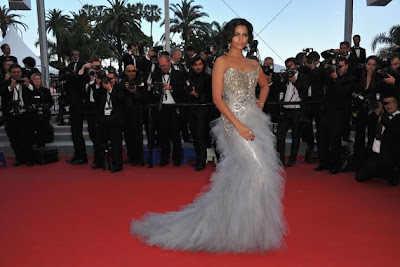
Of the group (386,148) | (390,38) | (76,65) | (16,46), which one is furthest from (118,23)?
(386,148)

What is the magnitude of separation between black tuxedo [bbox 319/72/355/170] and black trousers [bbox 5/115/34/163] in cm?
534

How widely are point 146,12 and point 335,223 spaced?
44.1 m

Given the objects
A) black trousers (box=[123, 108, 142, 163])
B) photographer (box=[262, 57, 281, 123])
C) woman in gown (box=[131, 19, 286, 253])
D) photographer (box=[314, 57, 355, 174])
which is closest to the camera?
woman in gown (box=[131, 19, 286, 253])

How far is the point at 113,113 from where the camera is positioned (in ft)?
20.2

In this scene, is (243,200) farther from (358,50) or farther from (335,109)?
(358,50)

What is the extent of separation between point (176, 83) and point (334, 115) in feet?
8.81

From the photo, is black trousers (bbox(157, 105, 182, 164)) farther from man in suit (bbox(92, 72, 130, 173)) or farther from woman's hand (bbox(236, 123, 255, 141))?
woman's hand (bbox(236, 123, 255, 141))

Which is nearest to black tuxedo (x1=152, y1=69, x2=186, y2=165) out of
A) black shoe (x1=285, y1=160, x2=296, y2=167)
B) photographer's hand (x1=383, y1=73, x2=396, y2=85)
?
black shoe (x1=285, y1=160, x2=296, y2=167)

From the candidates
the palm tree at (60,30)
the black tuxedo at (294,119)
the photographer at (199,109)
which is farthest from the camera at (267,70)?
the palm tree at (60,30)

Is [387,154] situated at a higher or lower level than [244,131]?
lower

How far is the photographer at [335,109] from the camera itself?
5.58m

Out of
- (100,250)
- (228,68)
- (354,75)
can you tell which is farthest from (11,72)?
(354,75)

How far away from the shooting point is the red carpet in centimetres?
282

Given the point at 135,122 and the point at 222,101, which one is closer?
the point at 222,101
